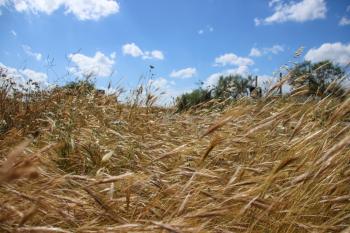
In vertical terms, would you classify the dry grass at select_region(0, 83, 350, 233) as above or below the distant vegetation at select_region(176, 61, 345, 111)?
below

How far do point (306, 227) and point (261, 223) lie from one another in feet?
0.66

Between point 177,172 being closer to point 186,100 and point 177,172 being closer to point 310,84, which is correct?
point 310,84

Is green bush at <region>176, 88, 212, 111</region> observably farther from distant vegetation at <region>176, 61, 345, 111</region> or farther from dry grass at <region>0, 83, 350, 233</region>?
dry grass at <region>0, 83, 350, 233</region>

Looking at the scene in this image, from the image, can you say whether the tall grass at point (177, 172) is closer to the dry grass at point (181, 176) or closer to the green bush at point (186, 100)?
the dry grass at point (181, 176)

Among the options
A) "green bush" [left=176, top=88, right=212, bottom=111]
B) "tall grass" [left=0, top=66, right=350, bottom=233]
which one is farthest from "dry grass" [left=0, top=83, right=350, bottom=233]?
"green bush" [left=176, top=88, right=212, bottom=111]

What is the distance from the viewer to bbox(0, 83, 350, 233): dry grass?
1337mm

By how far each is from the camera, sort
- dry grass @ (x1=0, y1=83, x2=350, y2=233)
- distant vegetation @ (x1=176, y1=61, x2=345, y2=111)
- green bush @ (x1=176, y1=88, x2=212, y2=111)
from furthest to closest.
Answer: green bush @ (x1=176, y1=88, x2=212, y2=111)
distant vegetation @ (x1=176, y1=61, x2=345, y2=111)
dry grass @ (x1=0, y1=83, x2=350, y2=233)

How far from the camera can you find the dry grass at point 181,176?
134 cm

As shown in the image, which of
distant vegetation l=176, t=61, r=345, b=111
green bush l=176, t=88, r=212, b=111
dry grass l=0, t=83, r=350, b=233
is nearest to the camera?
dry grass l=0, t=83, r=350, b=233

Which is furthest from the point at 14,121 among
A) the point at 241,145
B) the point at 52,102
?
the point at 241,145

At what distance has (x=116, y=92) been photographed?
5.32 m

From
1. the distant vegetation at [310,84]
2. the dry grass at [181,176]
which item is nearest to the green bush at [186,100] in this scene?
the distant vegetation at [310,84]

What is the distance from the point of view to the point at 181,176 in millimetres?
2121

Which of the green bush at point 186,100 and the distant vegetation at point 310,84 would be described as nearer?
the distant vegetation at point 310,84
